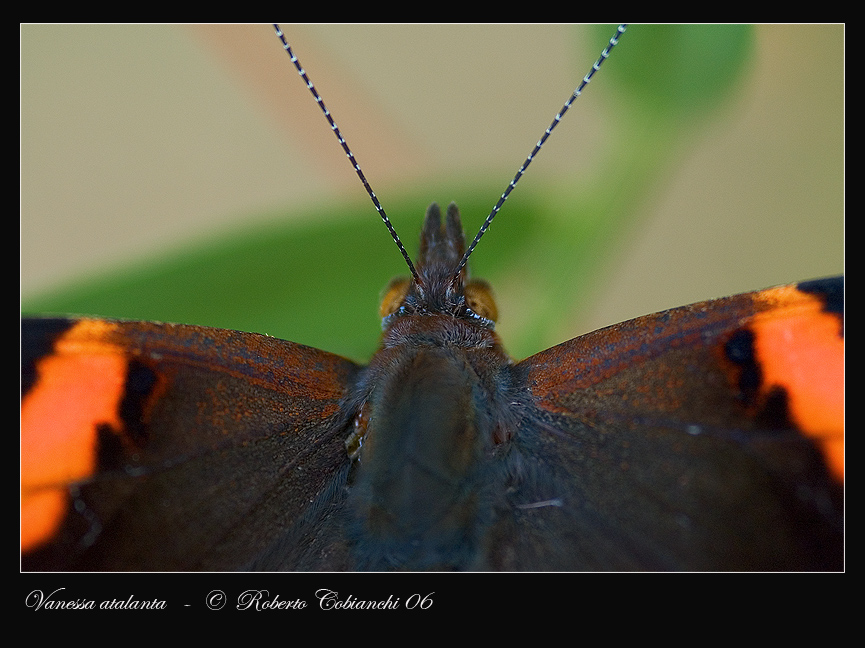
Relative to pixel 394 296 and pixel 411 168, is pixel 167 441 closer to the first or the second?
pixel 394 296

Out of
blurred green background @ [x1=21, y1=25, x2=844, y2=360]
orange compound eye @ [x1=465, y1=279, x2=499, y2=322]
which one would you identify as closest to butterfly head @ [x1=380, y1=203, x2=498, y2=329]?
orange compound eye @ [x1=465, y1=279, x2=499, y2=322]

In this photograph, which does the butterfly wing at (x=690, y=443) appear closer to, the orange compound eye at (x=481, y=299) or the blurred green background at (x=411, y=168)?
the orange compound eye at (x=481, y=299)

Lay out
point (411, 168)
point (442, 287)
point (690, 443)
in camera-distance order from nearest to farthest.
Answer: point (690, 443) < point (442, 287) < point (411, 168)

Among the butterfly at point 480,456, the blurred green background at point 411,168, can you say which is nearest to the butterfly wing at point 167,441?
the butterfly at point 480,456

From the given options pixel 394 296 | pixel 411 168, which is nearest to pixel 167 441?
pixel 394 296
